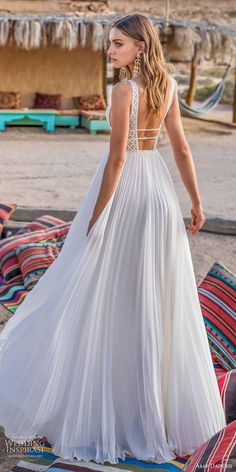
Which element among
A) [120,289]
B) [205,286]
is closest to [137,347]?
[120,289]

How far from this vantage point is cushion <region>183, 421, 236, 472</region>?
240 cm

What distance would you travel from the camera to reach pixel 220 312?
453cm

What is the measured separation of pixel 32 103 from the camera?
14555mm

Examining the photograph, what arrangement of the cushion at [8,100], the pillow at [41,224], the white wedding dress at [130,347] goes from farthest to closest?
the cushion at [8,100] → the pillow at [41,224] → the white wedding dress at [130,347]

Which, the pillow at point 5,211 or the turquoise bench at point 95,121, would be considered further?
the turquoise bench at point 95,121

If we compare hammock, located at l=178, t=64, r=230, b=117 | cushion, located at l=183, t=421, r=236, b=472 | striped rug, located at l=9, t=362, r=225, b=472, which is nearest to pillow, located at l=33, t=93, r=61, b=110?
hammock, located at l=178, t=64, r=230, b=117

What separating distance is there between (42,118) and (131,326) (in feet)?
35.7

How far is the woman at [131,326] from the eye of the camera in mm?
3336

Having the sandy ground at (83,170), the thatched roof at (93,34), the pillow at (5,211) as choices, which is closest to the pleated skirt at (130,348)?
the sandy ground at (83,170)

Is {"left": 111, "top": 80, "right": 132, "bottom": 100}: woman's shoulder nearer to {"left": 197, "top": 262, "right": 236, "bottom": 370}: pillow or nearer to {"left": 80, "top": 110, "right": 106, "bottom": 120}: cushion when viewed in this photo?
{"left": 197, "top": 262, "right": 236, "bottom": 370}: pillow

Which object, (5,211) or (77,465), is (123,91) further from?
(5,211)

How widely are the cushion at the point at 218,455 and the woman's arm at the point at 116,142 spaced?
112cm

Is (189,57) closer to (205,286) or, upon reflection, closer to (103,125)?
(103,125)

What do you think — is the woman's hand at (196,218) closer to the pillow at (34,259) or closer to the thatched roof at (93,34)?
the pillow at (34,259)
